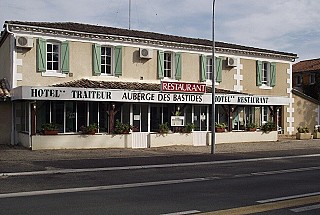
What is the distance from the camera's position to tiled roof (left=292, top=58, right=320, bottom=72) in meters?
45.0

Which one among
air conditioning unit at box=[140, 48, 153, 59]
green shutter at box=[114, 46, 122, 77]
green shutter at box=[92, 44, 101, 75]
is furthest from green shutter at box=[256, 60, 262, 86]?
green shutter at box=[92, 44, 101, 75]

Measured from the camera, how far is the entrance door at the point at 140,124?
23.2m

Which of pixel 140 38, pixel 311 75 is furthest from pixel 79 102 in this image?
pixel 311 75

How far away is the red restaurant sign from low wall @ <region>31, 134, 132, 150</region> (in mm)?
3320

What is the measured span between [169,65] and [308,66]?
25.1 m

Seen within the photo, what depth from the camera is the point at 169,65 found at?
26.8m

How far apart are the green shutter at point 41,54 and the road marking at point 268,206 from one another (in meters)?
16.5

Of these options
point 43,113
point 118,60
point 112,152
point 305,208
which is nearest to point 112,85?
point 118,60

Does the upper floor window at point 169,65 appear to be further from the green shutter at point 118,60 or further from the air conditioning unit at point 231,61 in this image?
the air conditioning unit at point 231,61

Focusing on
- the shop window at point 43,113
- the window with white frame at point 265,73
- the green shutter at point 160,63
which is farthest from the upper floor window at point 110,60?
the window with white frame at point 265,73

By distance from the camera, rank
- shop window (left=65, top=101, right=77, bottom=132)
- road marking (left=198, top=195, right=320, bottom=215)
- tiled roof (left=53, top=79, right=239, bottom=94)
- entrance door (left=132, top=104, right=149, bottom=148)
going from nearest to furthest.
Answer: road marking (left=198, top=195, right=320, bottom=215) → tiled roof (left=53, top=79, right=239, bottom=94) → shop window (left=65, top=101, right=77, bottom=132) → entrance door (left=132, top=104, right=149, bottom=148)

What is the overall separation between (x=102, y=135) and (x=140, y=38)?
20.6ft

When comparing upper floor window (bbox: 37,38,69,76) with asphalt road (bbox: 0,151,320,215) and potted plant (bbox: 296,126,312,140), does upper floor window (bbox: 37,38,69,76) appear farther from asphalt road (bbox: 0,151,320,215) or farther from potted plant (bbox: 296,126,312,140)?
potted plant (bbox: 296,126,312,140)

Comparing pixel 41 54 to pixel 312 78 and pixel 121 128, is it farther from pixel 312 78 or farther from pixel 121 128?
pixel 312 78
